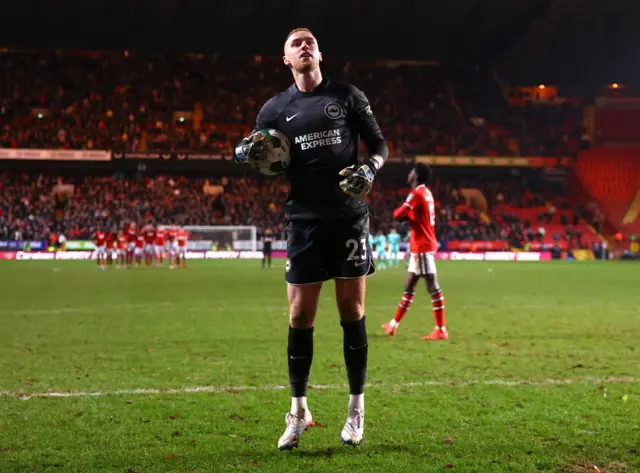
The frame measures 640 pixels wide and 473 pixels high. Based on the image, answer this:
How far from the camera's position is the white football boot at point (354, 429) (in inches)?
189

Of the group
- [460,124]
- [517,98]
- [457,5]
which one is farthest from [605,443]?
[517,98]

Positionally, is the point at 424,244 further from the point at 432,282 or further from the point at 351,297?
the point at 351,297

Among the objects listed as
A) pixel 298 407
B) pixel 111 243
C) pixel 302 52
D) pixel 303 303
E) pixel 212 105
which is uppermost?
pixel 212 105

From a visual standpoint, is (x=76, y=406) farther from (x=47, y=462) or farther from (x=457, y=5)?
(x=457, y=5)

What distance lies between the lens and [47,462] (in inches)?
173

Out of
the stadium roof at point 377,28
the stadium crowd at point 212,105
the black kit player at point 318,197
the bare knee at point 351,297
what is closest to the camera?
the black kit player at point 318,197

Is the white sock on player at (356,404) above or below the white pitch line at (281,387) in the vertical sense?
above

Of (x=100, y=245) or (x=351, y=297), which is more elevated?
(x=100, y=245)

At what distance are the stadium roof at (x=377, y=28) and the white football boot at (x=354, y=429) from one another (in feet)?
137

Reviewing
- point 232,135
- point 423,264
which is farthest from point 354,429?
point 232,135

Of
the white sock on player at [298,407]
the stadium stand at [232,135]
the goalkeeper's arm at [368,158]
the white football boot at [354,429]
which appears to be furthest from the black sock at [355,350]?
the stadium stand at [232,135]

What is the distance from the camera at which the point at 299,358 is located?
5145 mm

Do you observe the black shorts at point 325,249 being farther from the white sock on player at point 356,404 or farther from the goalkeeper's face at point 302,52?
the goalkeeper's face at point 302,52

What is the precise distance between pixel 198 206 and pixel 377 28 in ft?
54.0
